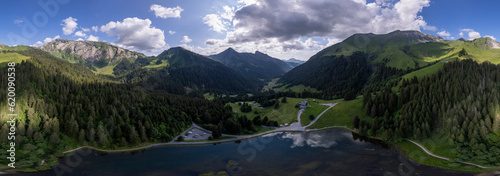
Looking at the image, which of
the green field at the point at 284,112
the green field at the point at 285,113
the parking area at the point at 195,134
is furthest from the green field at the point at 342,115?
the parking area at the point at 195,134

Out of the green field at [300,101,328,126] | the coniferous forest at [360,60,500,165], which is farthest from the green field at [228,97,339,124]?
the coniferous forest at [360,60,500,165]

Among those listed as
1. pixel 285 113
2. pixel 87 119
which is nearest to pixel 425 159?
pixel 285 113

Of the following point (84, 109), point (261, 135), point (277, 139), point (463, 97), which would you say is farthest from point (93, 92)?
point (463, 97)

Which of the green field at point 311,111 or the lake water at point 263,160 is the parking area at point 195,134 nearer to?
the lake water at point 263,160

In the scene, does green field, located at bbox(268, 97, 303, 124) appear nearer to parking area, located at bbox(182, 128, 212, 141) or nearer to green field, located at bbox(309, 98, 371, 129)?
green field, located at bbox(309, 98, 371, 129)

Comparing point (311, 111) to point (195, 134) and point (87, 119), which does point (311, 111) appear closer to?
point (195, 134)
